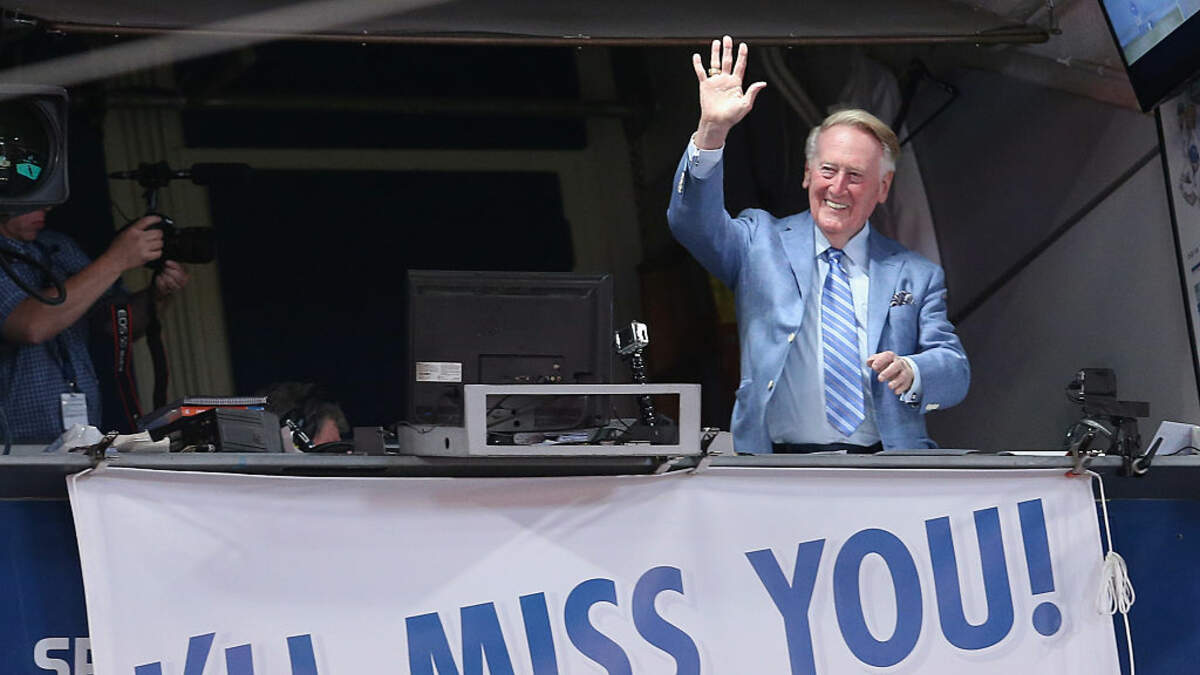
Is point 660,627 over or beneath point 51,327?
beneath

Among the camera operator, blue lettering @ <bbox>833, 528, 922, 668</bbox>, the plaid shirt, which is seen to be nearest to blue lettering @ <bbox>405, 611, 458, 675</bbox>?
blue lettering @ <bbox>833, 528, 922, 668</bbox>

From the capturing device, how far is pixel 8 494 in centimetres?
264

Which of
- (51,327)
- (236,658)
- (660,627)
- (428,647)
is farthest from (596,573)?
(51,327)

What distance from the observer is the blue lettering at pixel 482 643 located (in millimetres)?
2682

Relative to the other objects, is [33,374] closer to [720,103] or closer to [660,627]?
[720,103]

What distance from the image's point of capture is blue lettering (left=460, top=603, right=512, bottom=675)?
2.68 metres

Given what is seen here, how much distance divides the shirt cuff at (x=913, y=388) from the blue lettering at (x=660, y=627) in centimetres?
79

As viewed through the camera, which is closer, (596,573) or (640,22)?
(596,573)

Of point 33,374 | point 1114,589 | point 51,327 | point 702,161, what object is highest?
point 702,161

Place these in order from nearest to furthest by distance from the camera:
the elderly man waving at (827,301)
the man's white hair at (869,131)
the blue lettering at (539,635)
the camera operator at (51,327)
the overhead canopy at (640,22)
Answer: the blue lettering at (539,635), the elderly man waving at (827,301), the man's white hair at (869,131), the overhead canopy at (640,22), the camera operator at (51,327)

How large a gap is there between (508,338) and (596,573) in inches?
18.3

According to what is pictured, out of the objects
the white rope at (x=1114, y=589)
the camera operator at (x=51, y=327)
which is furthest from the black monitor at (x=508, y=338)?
the camera operator at (x=51, y=327)

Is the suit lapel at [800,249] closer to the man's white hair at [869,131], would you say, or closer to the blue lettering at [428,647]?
the man's white hair at [869,131]

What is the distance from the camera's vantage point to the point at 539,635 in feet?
8.87
